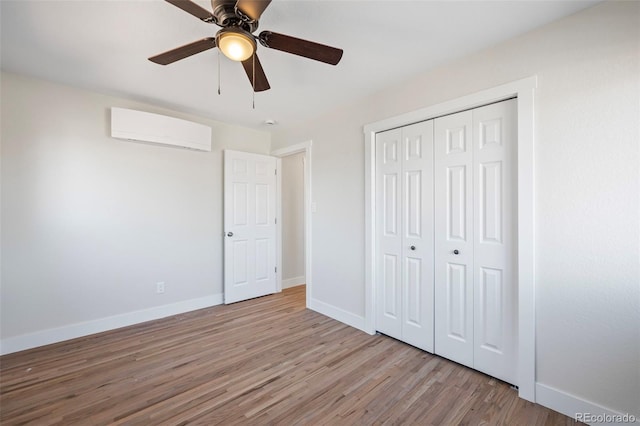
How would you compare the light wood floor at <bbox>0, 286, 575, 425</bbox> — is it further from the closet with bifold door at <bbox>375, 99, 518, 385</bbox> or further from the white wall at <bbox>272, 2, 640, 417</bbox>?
the white wall at <bbox>272, 2, 640, 417</bbox>

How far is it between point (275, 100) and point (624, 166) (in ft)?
9.20

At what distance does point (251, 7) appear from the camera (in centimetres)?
129

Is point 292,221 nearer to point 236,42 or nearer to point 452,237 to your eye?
point 452,237

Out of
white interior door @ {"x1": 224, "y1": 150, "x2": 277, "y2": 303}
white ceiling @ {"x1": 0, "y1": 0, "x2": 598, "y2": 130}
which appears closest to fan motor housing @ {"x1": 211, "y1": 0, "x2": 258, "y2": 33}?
white ceiling @ {"x1": 0, "y1": 0, "x2": 598, "y2": 130}

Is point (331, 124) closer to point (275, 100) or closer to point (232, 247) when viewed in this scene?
point (275, 100)

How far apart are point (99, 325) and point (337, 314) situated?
251cm

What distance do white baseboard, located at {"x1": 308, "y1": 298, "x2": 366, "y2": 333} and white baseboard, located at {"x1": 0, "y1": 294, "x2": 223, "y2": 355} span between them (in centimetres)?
131

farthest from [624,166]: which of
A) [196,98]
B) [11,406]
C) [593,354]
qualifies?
[11,406]

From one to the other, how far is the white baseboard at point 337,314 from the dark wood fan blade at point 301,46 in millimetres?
2468

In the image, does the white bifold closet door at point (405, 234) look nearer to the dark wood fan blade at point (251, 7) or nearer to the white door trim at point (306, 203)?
the white door trim at point (306, 203)

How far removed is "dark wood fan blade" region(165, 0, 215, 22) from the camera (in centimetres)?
124

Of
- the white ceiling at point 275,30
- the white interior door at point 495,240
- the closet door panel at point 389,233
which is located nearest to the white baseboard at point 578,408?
the white interior door at point 495,240

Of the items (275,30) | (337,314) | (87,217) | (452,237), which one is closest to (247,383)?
(337,314)

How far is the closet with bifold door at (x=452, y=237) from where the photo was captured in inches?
79.0
